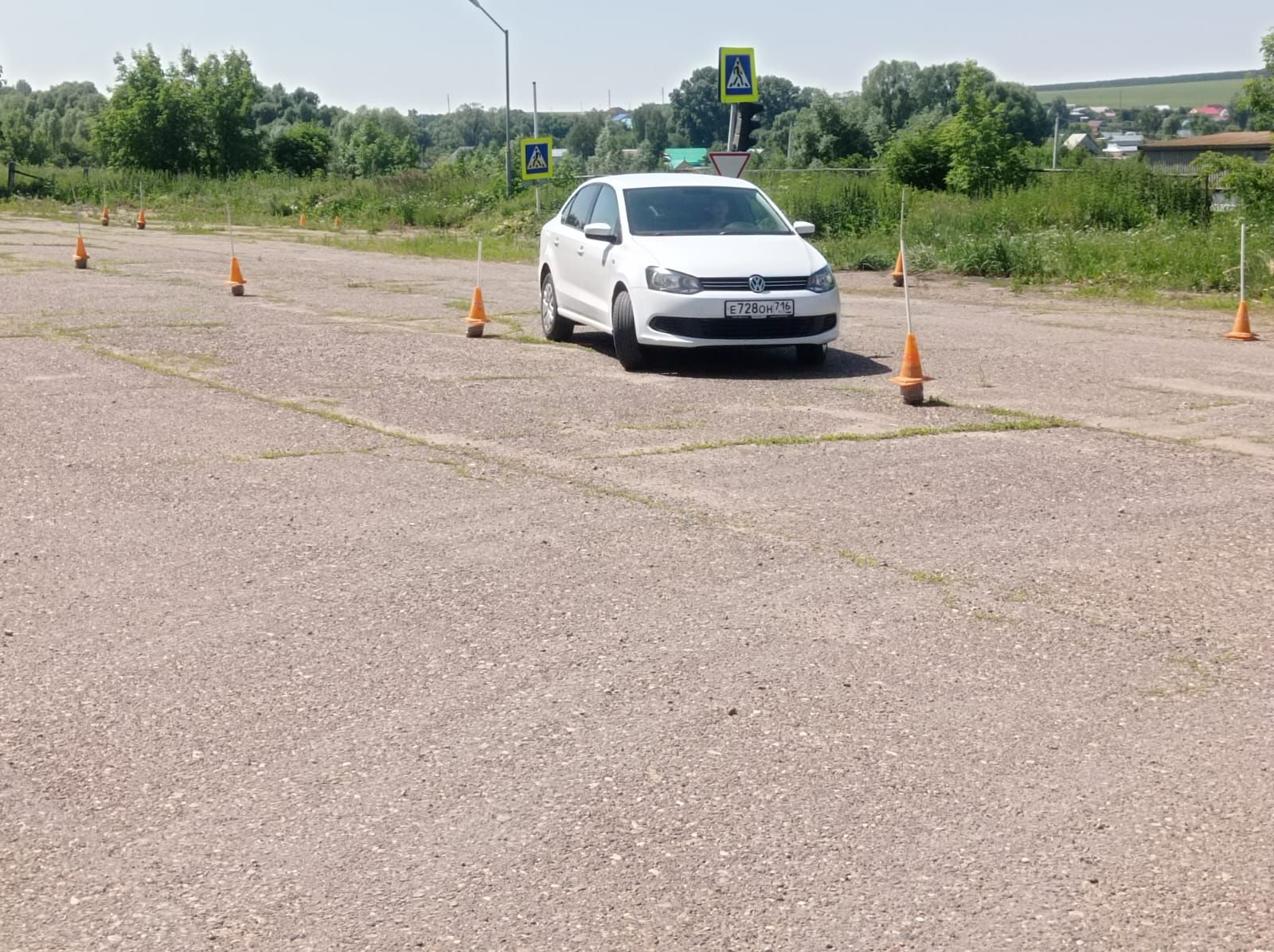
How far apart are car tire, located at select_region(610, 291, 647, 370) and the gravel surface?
5.39 feet

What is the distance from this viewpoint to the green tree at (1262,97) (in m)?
19.1

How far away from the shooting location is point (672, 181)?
14.7m

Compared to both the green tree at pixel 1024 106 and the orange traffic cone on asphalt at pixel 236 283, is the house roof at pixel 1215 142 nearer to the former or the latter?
the green tree at pixel 1024 106

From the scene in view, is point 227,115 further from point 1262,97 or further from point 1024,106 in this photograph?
point 1024,106

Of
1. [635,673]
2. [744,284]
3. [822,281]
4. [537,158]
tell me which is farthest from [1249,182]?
[537,158]

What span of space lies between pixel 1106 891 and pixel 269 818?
2175mm

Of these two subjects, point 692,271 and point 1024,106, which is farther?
point 1024,106

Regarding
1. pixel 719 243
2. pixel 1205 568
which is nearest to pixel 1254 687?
pixel 1205 568

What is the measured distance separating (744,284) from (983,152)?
20.6m

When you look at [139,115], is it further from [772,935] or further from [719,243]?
[772,935]

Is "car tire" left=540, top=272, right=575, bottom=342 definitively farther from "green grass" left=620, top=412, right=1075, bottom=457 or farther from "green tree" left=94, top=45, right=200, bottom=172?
"green tree" left=94, top=45, right=200, bottom=172

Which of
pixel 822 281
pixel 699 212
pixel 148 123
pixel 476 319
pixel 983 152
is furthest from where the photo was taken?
pixel 148 123

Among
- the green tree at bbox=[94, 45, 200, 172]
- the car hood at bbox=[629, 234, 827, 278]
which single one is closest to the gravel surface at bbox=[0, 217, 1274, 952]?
the car hood at bbox=[629, 234, 827, 278]

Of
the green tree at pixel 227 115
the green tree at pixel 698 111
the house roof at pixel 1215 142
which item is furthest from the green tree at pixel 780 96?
the green tree at pixel 227 115
